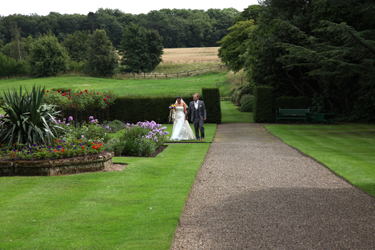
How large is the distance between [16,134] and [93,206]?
13.2 feet

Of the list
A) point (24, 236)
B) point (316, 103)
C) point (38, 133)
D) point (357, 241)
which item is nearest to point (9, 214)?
point (24, 236)

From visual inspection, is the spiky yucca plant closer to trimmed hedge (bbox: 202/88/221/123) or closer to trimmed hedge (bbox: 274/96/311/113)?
trimmed hedge (bbox: 202/88/221/123)

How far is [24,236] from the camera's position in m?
4.10

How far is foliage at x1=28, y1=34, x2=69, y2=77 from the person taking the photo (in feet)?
186

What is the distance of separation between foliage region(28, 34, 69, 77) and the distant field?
24.6 metres

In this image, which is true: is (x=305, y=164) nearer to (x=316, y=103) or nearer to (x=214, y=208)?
(x=214, y=208)

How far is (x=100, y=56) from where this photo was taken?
5947cm

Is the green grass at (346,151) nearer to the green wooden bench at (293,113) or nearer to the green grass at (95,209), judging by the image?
the green grass at (95,209)

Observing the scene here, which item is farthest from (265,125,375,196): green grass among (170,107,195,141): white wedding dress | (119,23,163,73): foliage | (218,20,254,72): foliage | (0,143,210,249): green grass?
(119,23,163,73): foliage

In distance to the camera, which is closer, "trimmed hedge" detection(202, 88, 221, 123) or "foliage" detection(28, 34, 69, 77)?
"trimmed hedge" detection(202, 88, 221, 123)

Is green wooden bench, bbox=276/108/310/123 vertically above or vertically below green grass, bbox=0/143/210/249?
below

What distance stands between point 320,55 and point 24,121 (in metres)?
A: 14.8

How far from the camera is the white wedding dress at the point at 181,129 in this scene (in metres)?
14.7

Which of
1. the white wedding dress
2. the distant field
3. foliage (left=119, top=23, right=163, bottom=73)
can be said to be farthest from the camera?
the distant field
